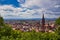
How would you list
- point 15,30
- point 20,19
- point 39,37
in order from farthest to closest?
point 20,19
point 15,30
point 39,37

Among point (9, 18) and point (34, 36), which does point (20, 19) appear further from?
point (34, 36)

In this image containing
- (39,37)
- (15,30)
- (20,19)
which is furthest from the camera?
(20,19)

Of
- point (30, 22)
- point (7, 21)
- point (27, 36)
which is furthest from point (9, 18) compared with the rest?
point (27, 36)

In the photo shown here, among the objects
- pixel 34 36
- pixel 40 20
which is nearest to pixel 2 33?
pixel 34 36

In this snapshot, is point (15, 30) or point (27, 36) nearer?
point (27, 36)

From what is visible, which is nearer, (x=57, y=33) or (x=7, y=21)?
(x=57, y=33)

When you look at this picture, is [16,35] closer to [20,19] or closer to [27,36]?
[27,36]
